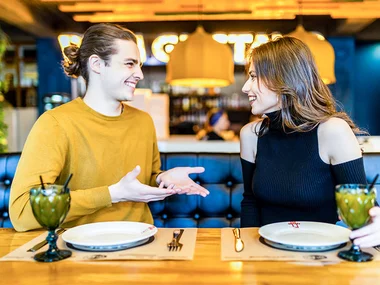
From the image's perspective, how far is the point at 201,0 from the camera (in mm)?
5184

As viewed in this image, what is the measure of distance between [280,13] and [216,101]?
14.2ft

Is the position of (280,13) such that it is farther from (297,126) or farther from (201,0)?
(297,126)

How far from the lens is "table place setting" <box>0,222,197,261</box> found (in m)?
1.14

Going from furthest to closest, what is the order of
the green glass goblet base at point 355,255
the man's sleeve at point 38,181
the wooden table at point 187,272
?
the man's sleeve at point 38,181, the green glass goblet base at point 355,255, the wooden table at point 187,272

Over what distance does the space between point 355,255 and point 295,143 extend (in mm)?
703

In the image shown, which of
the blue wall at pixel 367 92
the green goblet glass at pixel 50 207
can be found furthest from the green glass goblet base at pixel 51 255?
the blue wall at pixel 367 92

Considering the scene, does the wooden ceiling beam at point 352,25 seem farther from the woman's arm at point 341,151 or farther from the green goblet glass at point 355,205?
the green goblet glass at point 355,205

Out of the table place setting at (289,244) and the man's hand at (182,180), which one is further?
the man's hand at (182,180)

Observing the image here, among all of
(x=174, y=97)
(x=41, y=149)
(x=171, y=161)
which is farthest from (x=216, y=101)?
(x=41, y=149)

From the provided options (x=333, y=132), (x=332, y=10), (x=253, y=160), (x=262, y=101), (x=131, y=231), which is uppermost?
(x=332, y=10)

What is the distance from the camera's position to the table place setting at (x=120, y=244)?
114 cm

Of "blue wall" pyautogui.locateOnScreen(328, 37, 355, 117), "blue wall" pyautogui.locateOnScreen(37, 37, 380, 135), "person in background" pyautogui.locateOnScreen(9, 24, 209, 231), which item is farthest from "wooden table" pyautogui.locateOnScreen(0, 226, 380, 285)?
"blue wall" pyautogui.locateOnScreen(328, 37, 355, 117)

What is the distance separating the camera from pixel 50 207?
3.65 ft

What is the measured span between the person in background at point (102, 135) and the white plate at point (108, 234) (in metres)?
0.18
